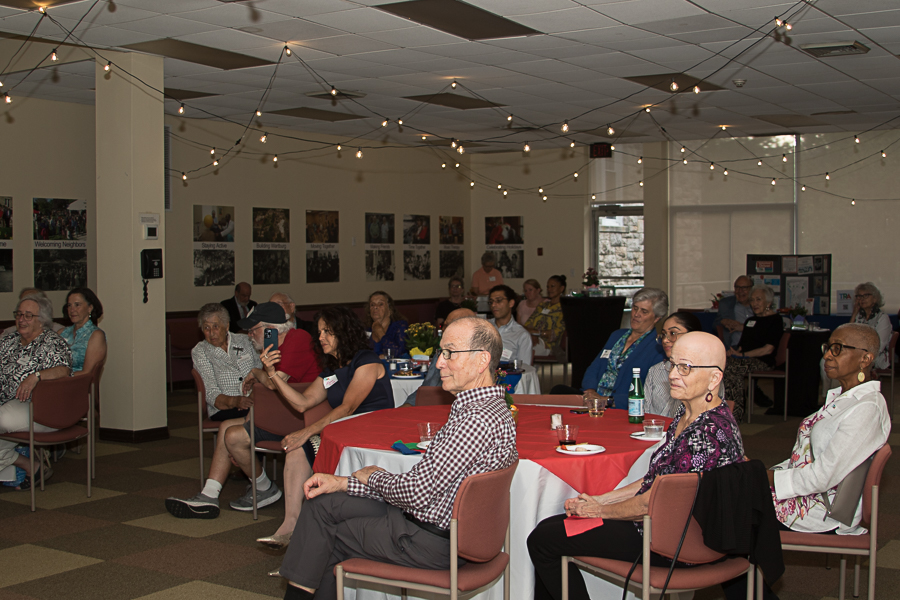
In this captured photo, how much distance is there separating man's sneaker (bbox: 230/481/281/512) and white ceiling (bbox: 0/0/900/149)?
3.49 metres

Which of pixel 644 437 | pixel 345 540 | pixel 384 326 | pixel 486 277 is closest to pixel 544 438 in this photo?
pixel 644 437

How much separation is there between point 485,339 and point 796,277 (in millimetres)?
10852

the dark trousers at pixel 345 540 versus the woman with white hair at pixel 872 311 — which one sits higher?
the woman with white hair at pixel 872 311

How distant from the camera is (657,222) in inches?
606

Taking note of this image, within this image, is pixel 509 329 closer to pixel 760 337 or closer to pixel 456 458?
pixel 760 337

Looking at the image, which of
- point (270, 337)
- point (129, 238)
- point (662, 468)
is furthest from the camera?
point (129, 238)

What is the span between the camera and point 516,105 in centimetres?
1083

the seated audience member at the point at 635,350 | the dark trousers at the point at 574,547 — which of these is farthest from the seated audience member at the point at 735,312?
the dark trousers at the point at 574,547

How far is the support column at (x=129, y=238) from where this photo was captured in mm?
7930

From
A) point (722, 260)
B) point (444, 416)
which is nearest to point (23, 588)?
point (444, 416)

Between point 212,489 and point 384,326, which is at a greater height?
point 384,326

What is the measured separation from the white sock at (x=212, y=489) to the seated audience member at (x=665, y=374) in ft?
8.86

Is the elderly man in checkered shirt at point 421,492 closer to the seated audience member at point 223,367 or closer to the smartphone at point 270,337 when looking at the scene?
the seated audience member at point 223,367

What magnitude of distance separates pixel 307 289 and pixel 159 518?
25.9 ft
